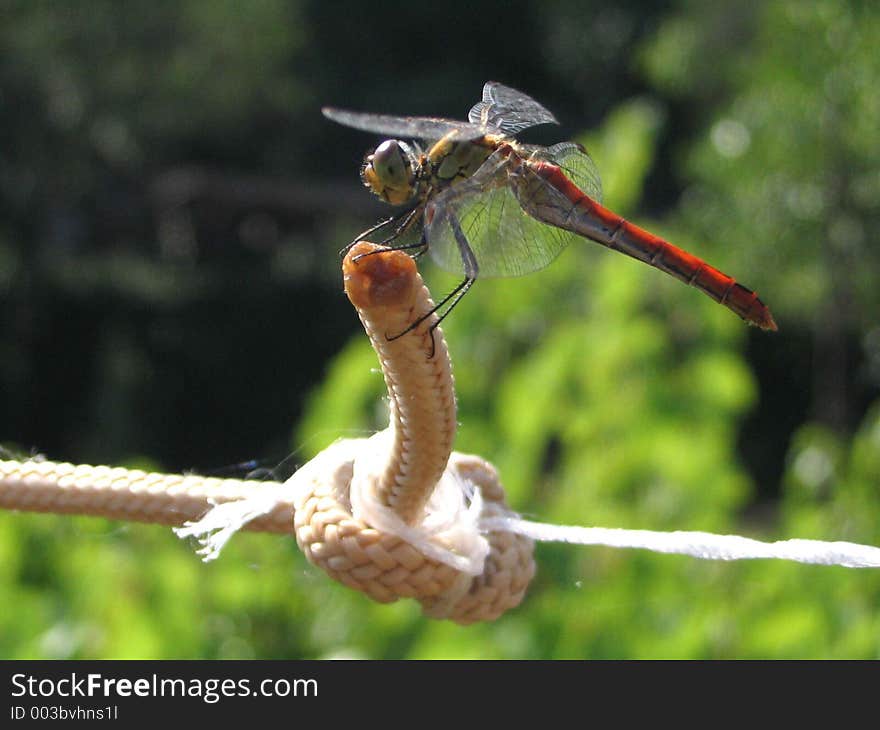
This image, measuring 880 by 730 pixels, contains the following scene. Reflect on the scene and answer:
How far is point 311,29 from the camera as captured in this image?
11.5 m

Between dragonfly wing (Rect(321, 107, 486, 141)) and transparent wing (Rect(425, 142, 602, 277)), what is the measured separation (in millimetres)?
36

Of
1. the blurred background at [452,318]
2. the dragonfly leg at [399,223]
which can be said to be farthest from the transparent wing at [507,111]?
the blurred background at [452,318]

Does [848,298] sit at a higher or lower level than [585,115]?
lower

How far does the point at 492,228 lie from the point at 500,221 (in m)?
0.01

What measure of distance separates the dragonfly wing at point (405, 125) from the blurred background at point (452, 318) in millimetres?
227

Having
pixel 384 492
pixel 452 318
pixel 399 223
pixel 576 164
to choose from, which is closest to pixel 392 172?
pixel 399 223

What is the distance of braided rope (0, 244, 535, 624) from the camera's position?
622 mm

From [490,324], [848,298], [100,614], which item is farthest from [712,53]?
[100,614]

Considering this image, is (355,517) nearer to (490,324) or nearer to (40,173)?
(490,324)

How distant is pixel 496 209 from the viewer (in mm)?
979

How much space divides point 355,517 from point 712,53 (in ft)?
27.9

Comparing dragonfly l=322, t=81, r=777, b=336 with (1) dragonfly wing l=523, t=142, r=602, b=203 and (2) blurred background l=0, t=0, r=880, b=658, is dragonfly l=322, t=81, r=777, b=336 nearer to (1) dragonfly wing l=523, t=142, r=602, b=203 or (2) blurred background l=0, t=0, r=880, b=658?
(1) dragonfly wing l=523, t=142, r=602, b=203

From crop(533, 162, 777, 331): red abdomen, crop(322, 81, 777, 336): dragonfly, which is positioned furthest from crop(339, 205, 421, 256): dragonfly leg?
crop(533, 162, 777, 331): red abdomen

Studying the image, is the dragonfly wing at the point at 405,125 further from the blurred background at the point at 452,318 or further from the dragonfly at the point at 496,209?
the blurred background at the point at 452,318
